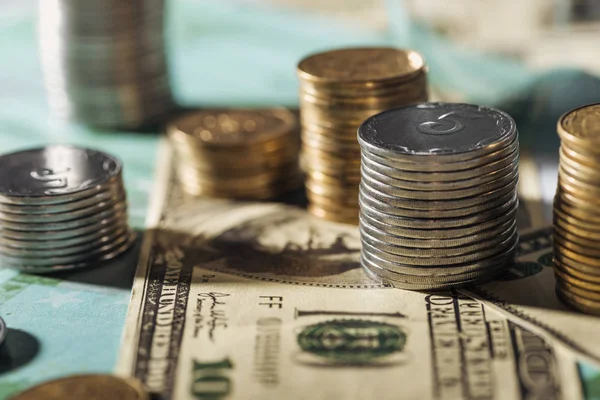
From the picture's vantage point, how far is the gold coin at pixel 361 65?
1.76 meters

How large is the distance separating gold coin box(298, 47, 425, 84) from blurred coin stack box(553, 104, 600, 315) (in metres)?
0.42

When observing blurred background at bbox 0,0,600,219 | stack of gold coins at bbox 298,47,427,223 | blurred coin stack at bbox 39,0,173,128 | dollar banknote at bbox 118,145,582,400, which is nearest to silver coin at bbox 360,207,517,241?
dollar banknote at bbox 118,145,582,400

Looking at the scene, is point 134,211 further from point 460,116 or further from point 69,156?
point 460,116

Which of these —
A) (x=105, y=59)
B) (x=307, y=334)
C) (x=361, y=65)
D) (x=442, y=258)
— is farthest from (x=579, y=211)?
(x=105, y=59)

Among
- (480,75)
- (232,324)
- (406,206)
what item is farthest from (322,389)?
(480,75)

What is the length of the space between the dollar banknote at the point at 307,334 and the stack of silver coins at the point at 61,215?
86mm

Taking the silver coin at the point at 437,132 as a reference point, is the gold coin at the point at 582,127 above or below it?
above

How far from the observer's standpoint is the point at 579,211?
1.39m

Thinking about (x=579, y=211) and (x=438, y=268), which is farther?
(x=438, y=268)

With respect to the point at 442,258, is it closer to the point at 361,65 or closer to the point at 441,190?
the point at 441,190

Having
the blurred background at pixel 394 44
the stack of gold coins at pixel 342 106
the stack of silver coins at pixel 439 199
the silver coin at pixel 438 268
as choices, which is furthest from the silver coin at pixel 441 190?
the blurred background at pixel 394 44

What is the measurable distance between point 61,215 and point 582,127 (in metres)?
0.86

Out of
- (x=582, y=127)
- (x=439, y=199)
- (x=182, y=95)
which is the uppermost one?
(x=582, y=127)

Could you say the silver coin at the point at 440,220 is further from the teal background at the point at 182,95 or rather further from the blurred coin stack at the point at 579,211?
the teal background at the point at 182,95
